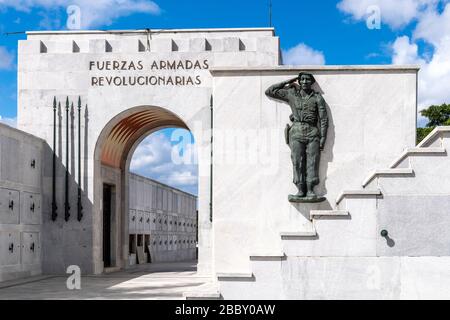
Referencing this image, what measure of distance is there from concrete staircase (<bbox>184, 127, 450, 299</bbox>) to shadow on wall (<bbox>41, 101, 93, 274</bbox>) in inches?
437

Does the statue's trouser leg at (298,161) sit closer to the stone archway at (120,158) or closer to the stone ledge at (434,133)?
the stone ledge at (434,133)

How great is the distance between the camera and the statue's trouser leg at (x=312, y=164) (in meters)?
13.7

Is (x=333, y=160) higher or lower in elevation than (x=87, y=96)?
lower

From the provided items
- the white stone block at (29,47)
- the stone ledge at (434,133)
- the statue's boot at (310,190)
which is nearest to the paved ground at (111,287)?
the statue's boot at (310,190)

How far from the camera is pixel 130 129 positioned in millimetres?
25500

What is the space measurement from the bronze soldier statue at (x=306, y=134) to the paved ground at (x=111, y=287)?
301 cm

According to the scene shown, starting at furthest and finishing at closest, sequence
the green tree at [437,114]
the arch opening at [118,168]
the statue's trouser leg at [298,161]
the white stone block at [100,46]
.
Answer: the green tree at [437,114], the arch opening at [118,168], the white stone block at [100,46], the statue's trouser leg at [298,161]

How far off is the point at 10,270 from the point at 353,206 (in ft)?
38.7

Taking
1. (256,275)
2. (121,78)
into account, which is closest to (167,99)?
(121,78)

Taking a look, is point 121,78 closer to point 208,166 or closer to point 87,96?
point 87,96

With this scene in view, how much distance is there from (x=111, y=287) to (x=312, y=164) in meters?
7.10

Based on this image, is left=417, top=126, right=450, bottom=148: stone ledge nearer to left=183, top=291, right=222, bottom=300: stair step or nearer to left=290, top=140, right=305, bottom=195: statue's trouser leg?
left=290, top=140, right=305, bottom=195: statue's trouser leg

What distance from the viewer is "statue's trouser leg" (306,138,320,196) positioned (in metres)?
13.7
